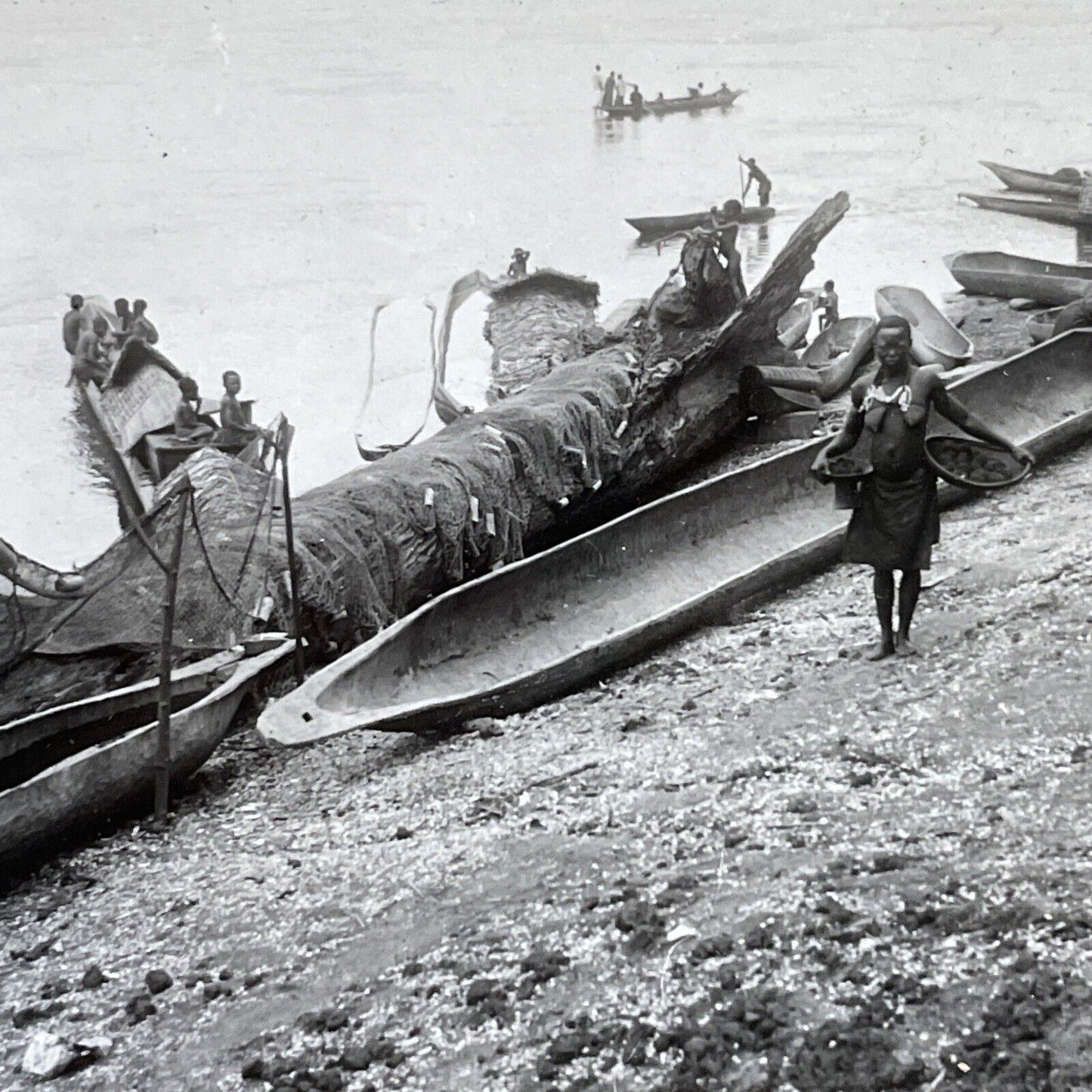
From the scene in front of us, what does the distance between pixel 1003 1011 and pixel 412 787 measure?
247 cm

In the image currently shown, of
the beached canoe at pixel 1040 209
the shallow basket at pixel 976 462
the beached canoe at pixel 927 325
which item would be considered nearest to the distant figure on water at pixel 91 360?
the beached canoe at pixel 927 325

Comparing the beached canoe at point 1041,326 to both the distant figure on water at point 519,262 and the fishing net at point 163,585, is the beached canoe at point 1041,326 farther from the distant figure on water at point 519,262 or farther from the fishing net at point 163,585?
the distant figure on water at point 519,262

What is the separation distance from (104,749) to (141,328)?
9.13 metres

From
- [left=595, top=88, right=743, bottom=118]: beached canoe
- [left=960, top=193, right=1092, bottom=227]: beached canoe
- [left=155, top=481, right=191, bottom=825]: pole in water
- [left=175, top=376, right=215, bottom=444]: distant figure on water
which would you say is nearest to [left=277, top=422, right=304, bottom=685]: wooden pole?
[left=155, top=481, right=191, bottom=825]: pole in water

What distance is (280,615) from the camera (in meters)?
6.04

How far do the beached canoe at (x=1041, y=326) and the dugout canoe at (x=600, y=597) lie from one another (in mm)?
1637

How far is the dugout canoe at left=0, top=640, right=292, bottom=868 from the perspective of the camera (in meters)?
4.30

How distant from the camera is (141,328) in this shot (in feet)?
41.9

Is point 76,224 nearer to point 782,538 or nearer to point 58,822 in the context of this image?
point 782,538

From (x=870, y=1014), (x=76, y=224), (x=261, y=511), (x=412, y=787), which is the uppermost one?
(x=76, y=224)

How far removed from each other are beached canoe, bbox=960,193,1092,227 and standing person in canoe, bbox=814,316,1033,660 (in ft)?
42.0

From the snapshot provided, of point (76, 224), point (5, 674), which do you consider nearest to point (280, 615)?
point (5, 674)

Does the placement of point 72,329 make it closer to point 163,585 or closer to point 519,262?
point 519,262

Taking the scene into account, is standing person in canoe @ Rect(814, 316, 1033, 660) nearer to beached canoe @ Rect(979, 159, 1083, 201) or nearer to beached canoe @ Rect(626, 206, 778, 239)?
beached canoe @ Rect(626, 206, 778, 239)
